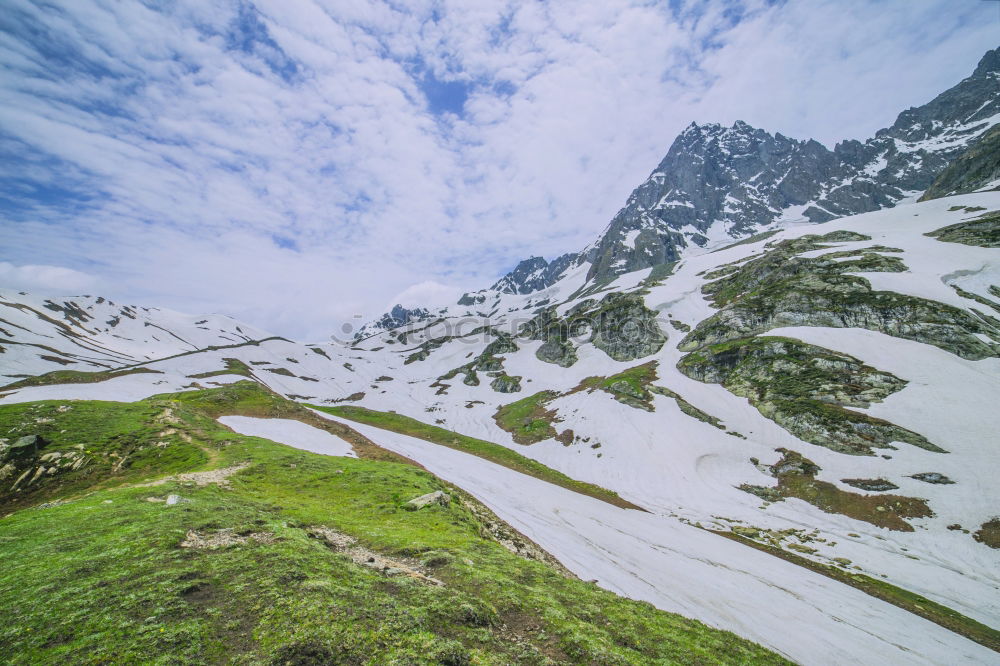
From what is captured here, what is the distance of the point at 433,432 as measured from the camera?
3182 inches

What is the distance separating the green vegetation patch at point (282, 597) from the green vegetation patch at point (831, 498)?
37304mm

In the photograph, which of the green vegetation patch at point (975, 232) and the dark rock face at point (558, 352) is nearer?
the green vegetation patch at point (975, 232)

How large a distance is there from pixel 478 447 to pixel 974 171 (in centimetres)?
20078

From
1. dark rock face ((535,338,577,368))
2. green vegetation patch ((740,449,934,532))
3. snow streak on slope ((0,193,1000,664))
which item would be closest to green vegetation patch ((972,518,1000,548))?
snow streak on slope ((0,193,1000,664))

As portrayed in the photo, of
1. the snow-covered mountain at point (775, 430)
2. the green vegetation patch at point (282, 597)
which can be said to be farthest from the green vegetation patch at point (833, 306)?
the green vegetation patch at point (282, 597)

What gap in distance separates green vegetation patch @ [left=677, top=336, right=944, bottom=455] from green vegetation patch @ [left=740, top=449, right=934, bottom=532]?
244 inches

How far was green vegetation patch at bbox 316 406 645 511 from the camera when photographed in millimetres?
49531

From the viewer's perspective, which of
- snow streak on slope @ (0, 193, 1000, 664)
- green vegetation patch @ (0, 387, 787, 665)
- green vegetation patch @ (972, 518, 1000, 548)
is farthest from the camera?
green vegetation patch @ (972, 518, 1000, 548)

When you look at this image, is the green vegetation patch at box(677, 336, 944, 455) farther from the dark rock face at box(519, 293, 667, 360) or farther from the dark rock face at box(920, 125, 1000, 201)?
the dark rock face at box(920, 125, 1000, 201)

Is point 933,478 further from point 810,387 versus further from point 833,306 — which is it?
point 833,306

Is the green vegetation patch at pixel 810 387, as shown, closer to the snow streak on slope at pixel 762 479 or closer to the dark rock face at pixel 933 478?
the snow streak on slope at pixel 762 479

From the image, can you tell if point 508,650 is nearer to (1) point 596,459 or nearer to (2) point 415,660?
(2) point 415,660

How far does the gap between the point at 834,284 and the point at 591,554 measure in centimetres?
8804

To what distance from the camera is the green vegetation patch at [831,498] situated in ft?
120
